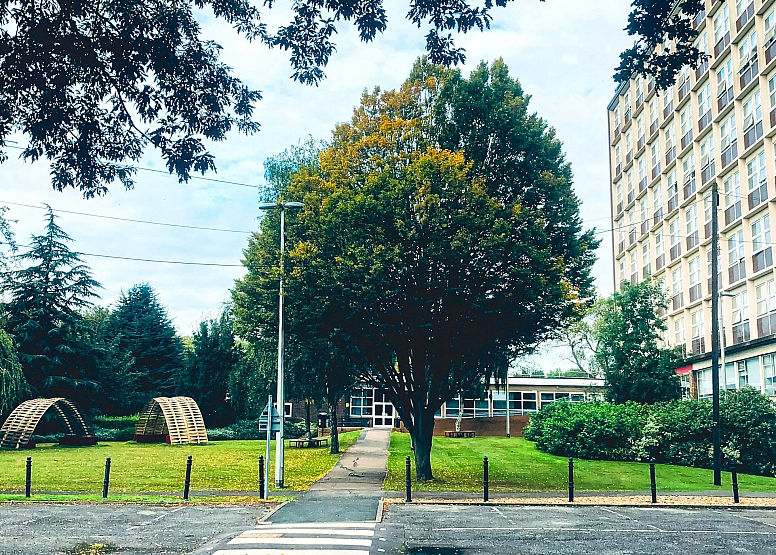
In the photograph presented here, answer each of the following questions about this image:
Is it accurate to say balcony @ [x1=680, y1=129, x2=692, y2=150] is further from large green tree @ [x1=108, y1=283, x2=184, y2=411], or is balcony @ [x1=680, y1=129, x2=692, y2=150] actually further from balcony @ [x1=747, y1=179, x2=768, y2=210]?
large green tree @ [x1=108, y1=283, x2=184, y2=411]

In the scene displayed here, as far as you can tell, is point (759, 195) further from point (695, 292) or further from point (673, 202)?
point (673, 202)

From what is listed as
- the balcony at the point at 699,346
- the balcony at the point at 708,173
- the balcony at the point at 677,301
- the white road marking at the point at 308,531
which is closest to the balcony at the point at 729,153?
the balcony at the point at 708,173

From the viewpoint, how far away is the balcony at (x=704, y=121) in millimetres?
42134

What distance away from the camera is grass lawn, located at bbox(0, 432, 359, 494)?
2270 centimetres

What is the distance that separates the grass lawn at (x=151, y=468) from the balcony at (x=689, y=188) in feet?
80.3

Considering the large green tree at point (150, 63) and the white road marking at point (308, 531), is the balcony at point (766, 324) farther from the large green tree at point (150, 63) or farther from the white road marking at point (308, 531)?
the large green tree at point (150, 63)

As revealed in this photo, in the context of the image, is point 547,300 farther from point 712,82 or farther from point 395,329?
point 712,82

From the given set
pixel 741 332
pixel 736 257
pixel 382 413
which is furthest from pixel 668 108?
pixel 382 413

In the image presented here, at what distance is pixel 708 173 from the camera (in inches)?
1665

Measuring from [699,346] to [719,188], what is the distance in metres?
9.49

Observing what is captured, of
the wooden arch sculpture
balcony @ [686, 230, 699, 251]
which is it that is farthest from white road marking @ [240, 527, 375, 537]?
balcony @ [686, 230, 699, 251]

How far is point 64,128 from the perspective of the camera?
6.99 metres

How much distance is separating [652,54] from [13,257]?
50.4 meters

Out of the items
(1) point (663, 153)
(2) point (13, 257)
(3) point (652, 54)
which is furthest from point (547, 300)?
(2) point (13, 257)
